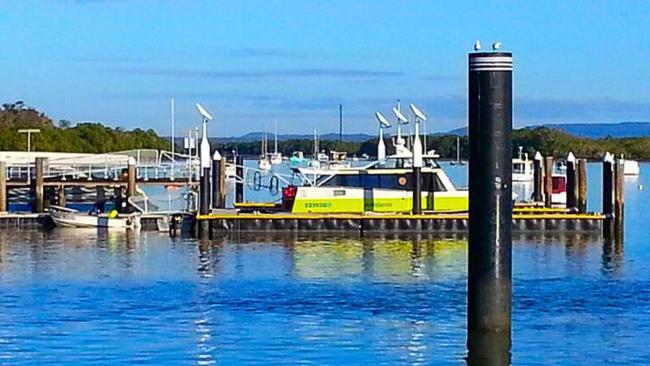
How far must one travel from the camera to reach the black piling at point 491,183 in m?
18.0

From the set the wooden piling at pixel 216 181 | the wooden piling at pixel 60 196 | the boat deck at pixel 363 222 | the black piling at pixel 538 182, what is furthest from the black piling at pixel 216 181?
the black piling at pixel 538 182

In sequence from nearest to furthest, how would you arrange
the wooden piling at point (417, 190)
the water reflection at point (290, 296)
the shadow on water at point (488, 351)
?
1. the shadow on water at point (488, 351)
2. the water reflection at point (290, 296)
3. the wooden piling at point (417, 190)

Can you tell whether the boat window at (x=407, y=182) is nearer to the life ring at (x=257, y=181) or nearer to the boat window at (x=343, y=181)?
the boat window at (x=343, y=181)

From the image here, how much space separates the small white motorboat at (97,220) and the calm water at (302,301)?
11.8 feet

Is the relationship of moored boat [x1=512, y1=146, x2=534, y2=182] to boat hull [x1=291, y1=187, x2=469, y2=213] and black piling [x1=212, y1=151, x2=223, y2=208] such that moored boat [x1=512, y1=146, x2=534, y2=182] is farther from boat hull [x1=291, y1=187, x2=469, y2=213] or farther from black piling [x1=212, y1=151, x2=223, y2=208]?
black piling [x1=212, y1=151, x2=223, y2=208]

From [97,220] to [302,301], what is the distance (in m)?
20.4

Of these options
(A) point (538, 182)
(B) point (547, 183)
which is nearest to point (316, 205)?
(B) point (547, 183)

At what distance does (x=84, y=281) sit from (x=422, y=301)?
310 inches

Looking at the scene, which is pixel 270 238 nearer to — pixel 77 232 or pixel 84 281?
pixel 77 232

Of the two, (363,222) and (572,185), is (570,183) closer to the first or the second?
(572,185)

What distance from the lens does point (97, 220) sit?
1780 inches

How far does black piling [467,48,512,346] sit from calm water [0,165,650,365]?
1711 mm

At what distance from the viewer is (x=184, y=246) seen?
38969 millimetres

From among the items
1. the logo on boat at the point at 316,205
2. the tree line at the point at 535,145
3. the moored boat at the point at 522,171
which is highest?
the tree line at the point at 535,145
